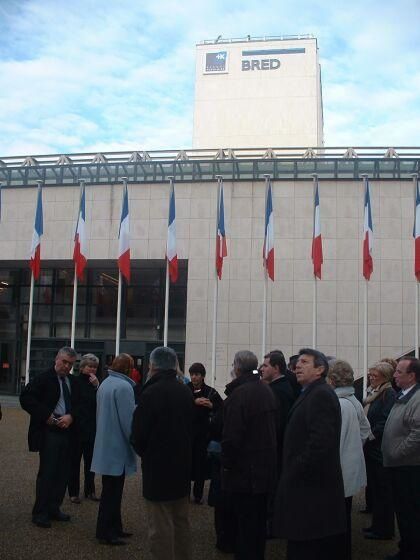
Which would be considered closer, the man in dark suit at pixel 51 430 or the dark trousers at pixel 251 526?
the dark trousers at pixel 251 526

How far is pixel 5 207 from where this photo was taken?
86.5ft

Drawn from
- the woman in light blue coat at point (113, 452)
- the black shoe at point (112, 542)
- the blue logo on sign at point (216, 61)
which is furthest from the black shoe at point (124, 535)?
the blue logo on sign at point (216, 61)

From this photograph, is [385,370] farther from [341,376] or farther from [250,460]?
[250,460]

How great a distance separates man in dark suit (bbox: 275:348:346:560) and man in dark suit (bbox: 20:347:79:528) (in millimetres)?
3332

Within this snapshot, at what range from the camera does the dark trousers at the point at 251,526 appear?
4.65 metres

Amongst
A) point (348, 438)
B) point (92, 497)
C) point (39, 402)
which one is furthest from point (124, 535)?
point (348, 438)

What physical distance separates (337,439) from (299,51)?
220 feet

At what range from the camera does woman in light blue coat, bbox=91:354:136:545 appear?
599cm

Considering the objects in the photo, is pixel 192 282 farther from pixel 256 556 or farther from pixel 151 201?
pixel 256 556

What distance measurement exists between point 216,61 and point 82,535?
2633 inches

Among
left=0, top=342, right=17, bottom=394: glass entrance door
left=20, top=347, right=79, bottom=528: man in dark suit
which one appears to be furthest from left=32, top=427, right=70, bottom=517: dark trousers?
left=0, top=342, right=17, bottom=394: glass entrance door

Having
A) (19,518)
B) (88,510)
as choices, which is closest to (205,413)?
(88,510)

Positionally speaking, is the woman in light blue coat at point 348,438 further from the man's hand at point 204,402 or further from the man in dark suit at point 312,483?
the man's hand at point 204,402

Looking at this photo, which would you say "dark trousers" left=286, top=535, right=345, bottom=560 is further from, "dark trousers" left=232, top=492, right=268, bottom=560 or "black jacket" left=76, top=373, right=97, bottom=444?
"black jacket" left=76, top=373, right=97, bottom=444
